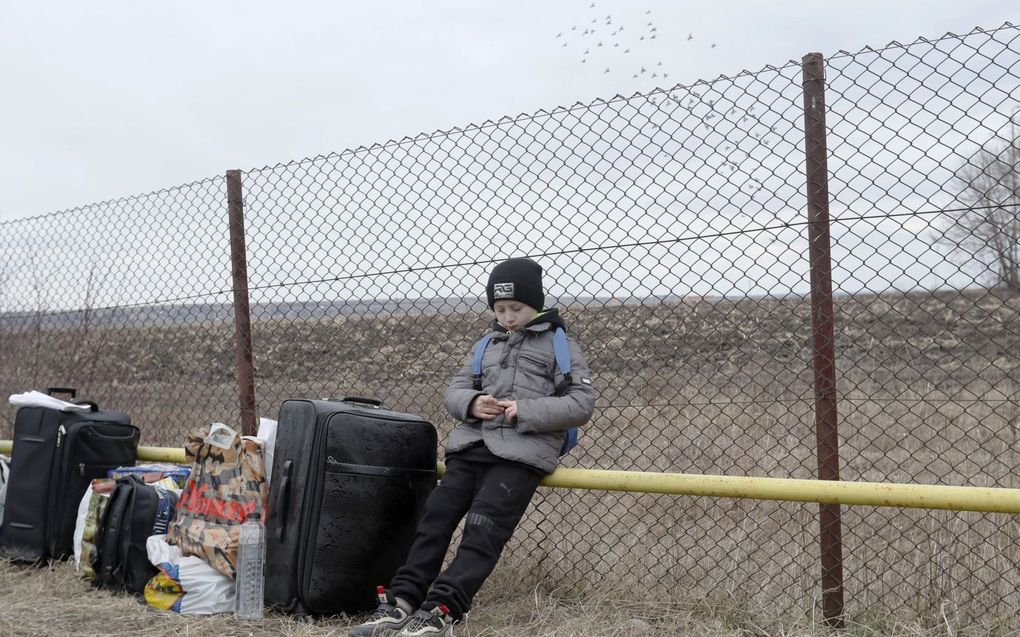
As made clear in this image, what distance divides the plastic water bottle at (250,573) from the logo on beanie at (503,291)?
4.24 ft

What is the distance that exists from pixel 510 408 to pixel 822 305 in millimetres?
1079

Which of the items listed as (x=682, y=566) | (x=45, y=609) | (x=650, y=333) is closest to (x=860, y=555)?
(x=682, y=566)

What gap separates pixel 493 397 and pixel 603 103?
113 cm

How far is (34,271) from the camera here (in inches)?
219

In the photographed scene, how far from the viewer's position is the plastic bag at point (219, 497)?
3.46 m

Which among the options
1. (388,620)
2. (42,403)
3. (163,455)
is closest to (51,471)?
(42,403)

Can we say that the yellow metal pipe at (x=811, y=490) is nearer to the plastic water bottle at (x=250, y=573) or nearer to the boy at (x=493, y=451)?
the boy at (x=493, y=451)

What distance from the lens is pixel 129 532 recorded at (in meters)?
3.68

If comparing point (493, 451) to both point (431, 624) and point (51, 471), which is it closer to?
point (431, 624)

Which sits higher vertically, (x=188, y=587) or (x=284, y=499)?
(x=284, y=499)

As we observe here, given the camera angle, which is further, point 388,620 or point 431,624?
point 388,620

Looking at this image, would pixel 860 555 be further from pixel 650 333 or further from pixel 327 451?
pixel 327 451

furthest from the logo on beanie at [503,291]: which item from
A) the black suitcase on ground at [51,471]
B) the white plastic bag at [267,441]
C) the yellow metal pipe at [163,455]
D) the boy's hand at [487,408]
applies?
the black suitcase on ground at [51,471]

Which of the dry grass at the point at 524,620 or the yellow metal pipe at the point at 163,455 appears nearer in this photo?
the dry grass at the point at 524,620
